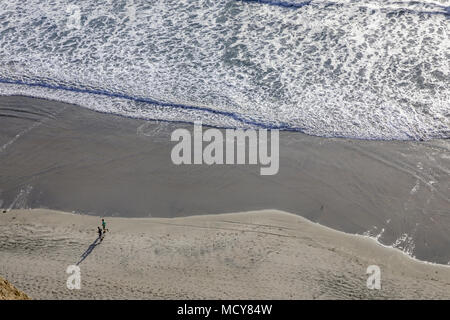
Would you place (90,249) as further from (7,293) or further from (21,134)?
(21,134)

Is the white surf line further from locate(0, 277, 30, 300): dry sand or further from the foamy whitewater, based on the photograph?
locate(0, 277, 30, 300): dry sand

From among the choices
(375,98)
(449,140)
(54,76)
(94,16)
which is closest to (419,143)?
(449,140)

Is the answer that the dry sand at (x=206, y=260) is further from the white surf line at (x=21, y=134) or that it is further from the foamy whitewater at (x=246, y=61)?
the foamy whitewater at (x=246, y=61)

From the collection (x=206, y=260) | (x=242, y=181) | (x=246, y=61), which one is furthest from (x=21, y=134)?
(x=246, y=61)

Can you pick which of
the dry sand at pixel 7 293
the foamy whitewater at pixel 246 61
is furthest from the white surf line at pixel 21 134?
the dry sand at pixel 7 293
